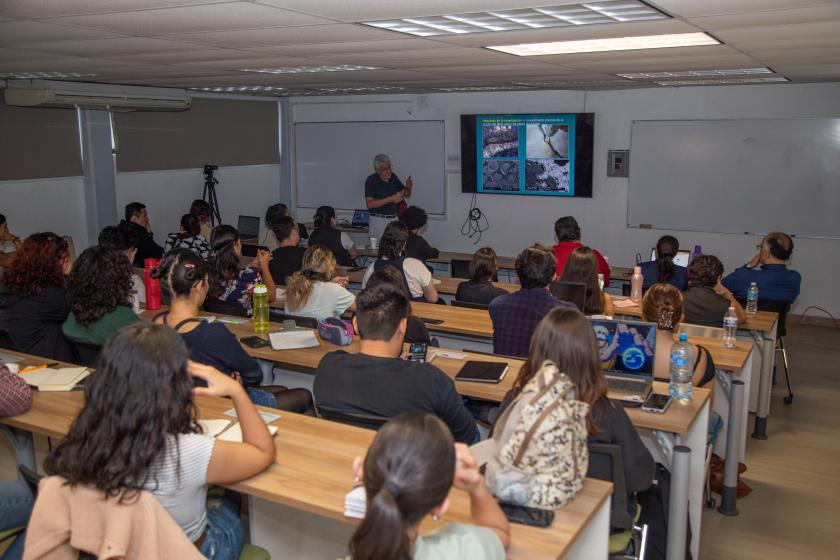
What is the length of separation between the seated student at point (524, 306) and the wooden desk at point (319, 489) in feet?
5.64

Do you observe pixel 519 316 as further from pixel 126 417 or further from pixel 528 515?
pixel 126 417

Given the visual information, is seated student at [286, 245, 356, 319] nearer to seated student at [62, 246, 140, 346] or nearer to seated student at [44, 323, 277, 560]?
seated student at [62, 246, 140, 346]

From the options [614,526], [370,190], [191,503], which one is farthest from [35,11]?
[370,190]

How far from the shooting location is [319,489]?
221 centimetres

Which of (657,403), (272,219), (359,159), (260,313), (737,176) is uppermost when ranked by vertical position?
(359,159)

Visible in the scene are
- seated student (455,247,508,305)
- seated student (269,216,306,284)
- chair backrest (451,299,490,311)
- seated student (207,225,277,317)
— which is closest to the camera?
seated student (207,225,277,317)

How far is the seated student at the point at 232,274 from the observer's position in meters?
5.23

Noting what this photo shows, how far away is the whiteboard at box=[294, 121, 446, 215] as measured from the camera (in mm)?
10148

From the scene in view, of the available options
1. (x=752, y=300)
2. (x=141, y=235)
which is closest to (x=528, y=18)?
(x=752, y=300)

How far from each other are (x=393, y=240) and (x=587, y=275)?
1448mm

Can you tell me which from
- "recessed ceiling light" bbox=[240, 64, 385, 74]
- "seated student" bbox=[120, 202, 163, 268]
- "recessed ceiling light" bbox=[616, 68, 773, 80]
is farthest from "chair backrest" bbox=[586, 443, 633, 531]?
"seated student" bbox=[120, 202, 163, 268]

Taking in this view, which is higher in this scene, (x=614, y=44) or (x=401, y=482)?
(x=614, y=44)

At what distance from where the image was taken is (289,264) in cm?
632

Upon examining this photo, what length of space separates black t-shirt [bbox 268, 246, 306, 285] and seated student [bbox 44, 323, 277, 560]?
4131 millimetres
